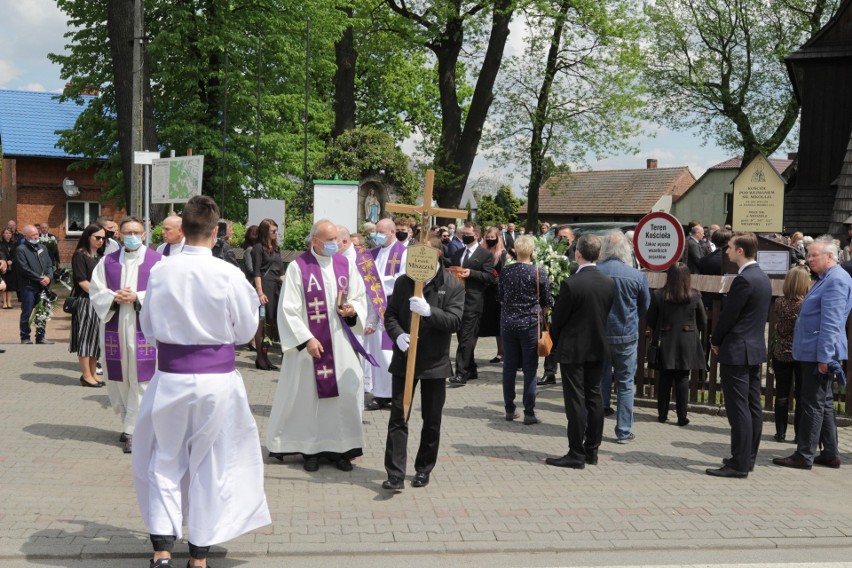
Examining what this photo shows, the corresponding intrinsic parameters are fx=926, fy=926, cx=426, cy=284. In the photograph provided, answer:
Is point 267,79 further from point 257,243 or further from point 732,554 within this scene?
point 732,554

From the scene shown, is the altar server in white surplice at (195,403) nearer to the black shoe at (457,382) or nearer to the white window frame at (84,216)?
the black shoe at (457,382)

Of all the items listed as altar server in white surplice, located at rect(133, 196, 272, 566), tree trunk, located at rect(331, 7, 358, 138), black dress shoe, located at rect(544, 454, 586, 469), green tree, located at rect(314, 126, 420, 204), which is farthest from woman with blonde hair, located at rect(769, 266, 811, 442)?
tree trunk, located at rect(331, 7, 358, 138)

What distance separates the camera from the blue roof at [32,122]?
39188 millimetres

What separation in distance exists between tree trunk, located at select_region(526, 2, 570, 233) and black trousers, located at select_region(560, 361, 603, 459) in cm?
2362

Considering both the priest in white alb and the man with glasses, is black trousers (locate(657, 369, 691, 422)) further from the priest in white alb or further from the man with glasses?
the man with glasses

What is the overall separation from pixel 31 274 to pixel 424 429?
10221 millimetres

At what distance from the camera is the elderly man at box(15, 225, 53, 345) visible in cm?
1504

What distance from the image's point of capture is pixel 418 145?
33.7 metres

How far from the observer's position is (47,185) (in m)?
39.3

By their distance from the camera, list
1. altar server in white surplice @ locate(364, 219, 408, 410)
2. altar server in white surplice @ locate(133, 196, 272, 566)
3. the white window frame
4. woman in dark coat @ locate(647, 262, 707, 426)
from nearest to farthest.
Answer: altar server in white surplice @ locate(133, 196, 272, 566), woman in dark coat @ locate(647, 262, 707, 426), altar server in white surplice @ locate(364, 219, 408, 410), the white window frame

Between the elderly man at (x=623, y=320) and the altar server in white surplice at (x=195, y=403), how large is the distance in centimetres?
462

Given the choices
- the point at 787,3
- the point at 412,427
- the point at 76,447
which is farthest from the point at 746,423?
the point at 787,3

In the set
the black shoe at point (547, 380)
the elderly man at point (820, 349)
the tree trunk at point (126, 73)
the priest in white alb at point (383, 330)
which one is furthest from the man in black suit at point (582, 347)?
the tree trunk at point (126, 73)

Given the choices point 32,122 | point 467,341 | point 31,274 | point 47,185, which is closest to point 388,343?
point 467,341
